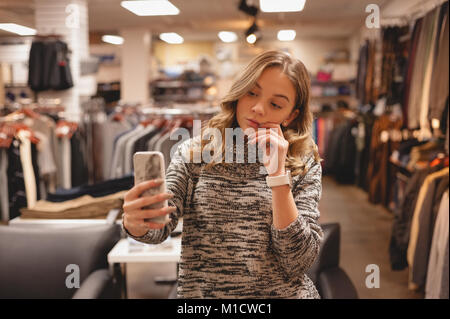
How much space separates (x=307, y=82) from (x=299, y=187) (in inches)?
6.7

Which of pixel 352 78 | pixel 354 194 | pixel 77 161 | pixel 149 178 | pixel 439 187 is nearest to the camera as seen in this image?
pixel 149 178

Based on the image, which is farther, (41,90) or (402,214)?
(41,90)

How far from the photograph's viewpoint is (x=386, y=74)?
3803 millimetres

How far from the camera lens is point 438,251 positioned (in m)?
2.13

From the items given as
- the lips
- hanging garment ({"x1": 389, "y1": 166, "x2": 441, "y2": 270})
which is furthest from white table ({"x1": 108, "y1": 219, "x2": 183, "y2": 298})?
hanging garment ({"x1": 389, "y1": 166, "x2": 441, "y2": 270})

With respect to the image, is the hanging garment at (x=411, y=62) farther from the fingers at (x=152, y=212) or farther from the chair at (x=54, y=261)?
the fingers at (x=152, y=212)

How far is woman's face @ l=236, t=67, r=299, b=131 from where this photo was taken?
60cm

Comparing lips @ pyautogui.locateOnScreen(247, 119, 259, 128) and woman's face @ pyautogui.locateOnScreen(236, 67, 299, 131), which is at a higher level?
woman's face @ pyautogui.locateOnScreen(236, 67, 299, 131)

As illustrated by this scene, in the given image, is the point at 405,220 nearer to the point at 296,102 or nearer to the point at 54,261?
the point at 54,261

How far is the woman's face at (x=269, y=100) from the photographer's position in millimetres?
598

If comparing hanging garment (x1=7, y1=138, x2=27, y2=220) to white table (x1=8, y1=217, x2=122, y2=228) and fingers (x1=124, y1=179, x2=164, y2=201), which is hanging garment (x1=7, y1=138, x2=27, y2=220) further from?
fingers (x1=124, y1=179, x2=164, y2=201)

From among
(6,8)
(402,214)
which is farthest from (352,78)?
(6,8)

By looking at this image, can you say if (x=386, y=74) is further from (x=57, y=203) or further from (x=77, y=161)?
(x=57, y=203)

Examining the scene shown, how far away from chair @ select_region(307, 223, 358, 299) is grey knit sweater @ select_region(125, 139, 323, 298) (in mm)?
740
